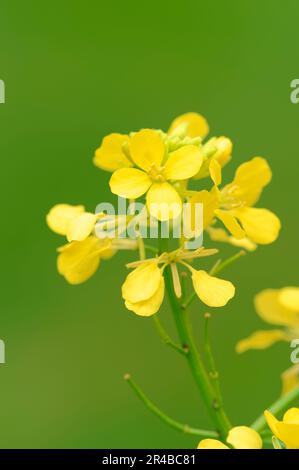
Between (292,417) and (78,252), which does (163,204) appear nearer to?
(78,252)

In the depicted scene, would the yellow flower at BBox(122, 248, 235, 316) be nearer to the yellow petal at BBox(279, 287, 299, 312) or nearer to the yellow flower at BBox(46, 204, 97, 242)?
the yellow flower at BBox(46, 204, 97, 242)

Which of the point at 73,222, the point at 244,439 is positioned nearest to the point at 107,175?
the point at 73,222

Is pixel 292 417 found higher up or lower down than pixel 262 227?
lower down

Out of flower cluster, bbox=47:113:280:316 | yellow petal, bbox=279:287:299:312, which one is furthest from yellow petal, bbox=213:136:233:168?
yellow petal, bbox=279:287:299:312

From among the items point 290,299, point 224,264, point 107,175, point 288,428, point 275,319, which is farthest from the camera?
point 107,175

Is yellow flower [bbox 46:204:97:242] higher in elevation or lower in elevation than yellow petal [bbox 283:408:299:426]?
higher

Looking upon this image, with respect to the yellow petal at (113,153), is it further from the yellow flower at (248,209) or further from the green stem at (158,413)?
the green stem at (158,413)

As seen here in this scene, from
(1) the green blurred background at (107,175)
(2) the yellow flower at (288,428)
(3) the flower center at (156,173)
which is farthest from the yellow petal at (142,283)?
(1) the green blurred background at (107,175)
